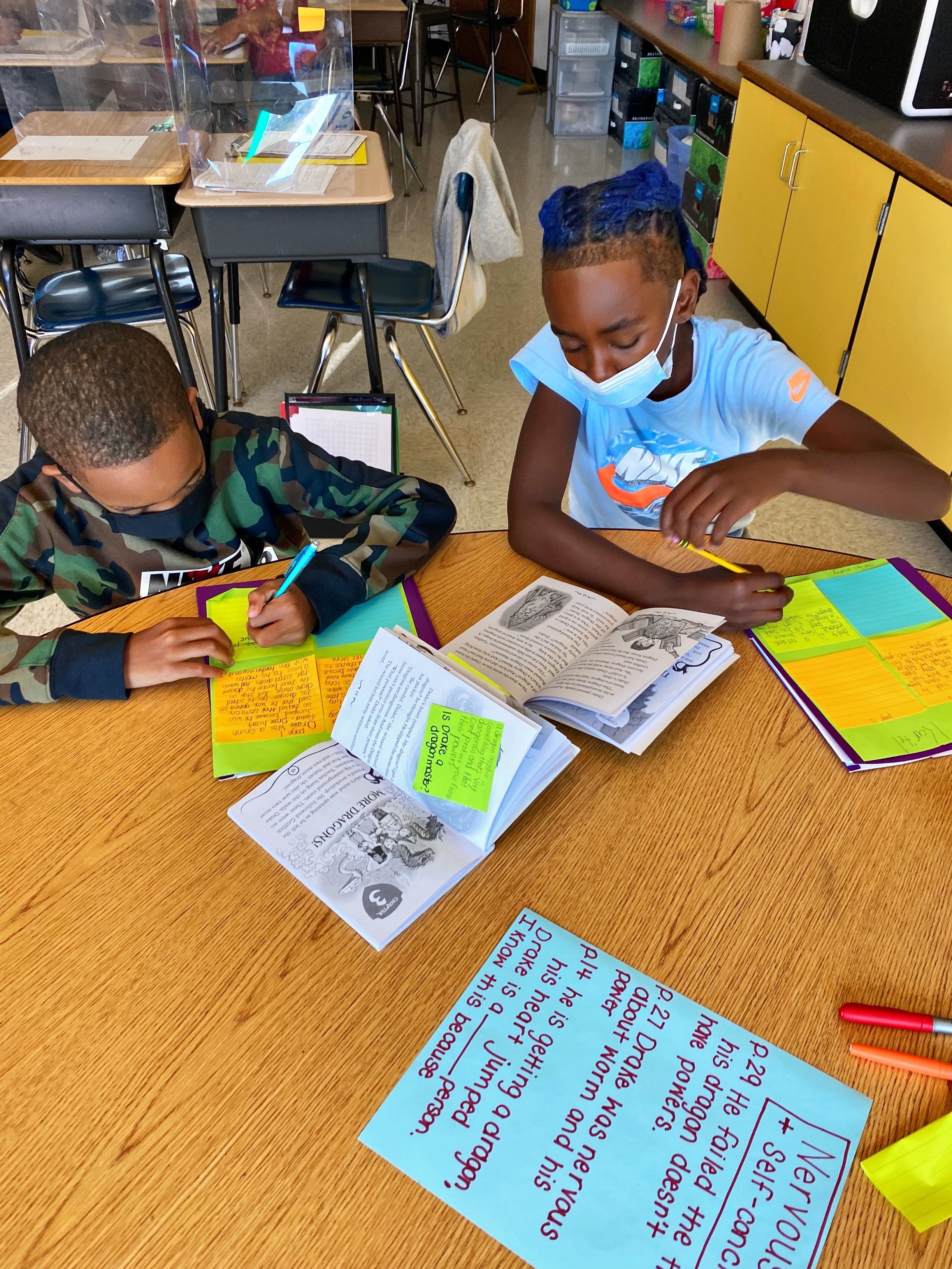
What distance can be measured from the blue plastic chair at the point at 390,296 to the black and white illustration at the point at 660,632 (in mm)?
1531

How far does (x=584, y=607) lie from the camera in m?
0.97

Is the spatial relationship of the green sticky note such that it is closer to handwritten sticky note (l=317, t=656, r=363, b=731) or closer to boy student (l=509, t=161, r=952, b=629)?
handwritten sticky note (l=317, t=656, r=363, b=731)

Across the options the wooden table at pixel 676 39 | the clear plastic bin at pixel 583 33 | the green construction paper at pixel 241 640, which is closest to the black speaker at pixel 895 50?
the wooden table at pixel 676 39

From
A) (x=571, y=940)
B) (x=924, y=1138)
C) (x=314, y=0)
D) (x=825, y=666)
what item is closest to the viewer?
(x=924, y=1138)

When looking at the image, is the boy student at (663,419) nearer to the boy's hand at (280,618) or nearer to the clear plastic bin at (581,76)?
the boy's hand at (280,618)

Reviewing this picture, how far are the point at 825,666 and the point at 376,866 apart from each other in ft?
1.63

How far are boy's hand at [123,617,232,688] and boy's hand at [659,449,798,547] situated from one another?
1.57 ft

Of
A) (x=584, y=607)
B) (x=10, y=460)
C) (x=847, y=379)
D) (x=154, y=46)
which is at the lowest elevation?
(x=10, y=460)

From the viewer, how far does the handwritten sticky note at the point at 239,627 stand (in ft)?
3.01

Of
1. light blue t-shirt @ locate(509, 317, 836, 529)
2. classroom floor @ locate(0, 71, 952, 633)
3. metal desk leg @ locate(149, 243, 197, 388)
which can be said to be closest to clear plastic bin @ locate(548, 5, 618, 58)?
classroom floor @ locate(0, 71, 952, 633)

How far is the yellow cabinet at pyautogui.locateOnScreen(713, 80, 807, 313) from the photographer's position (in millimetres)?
2682

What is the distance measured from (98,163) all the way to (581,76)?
4068 mm

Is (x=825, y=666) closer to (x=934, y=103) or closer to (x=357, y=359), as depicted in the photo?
(x=934, y=103)

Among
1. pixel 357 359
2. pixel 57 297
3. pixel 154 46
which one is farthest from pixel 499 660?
pixel 154 46
